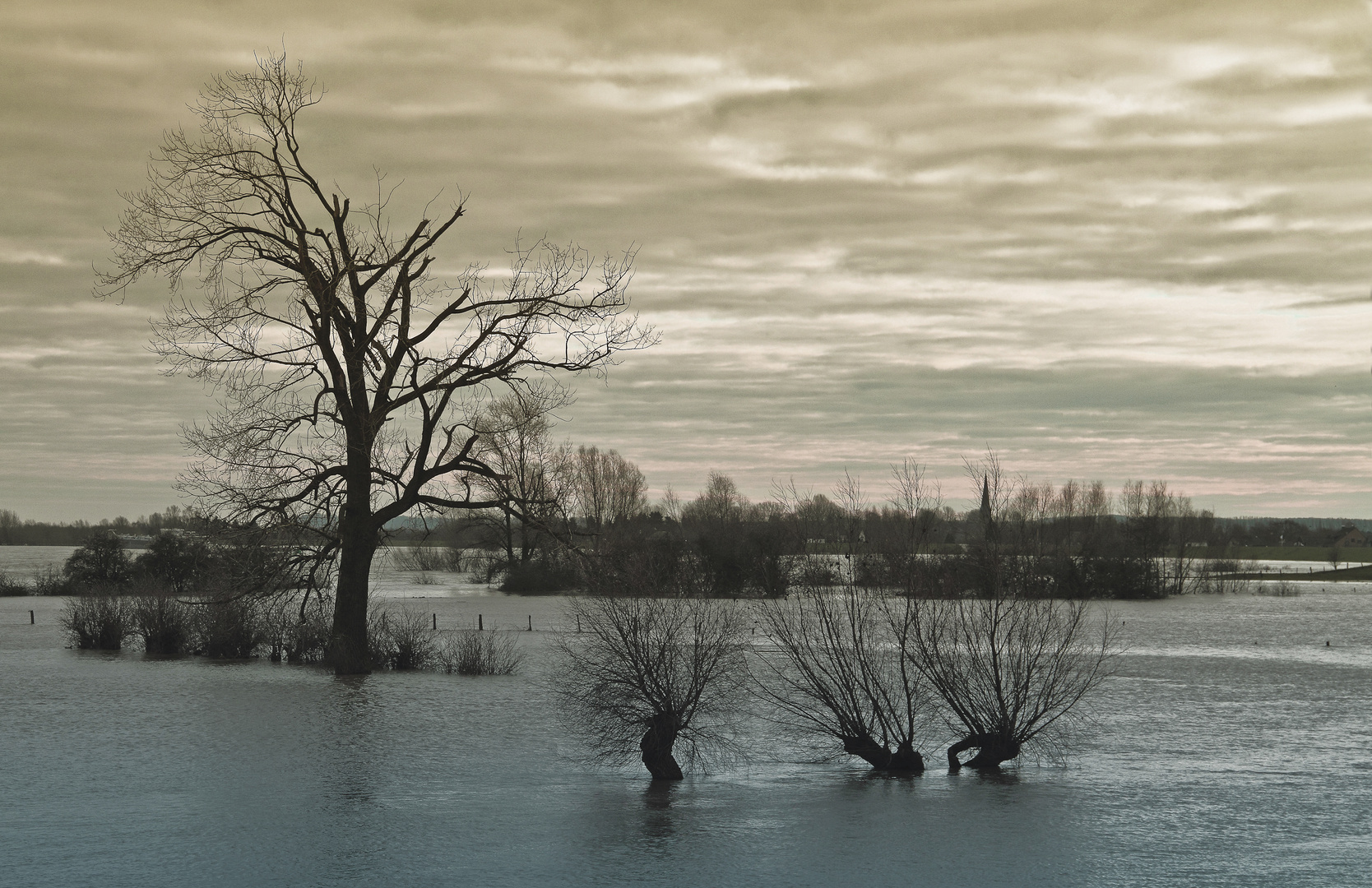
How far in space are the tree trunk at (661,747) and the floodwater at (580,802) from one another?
370mm

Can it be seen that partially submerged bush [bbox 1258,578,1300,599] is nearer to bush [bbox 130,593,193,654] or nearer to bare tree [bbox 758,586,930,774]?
bush [bbox 130,593,193,654]

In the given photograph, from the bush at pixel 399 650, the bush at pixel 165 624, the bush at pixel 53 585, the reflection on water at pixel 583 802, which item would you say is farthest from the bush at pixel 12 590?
the reflection on water at pixel 583 802

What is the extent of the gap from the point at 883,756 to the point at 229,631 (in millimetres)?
27882

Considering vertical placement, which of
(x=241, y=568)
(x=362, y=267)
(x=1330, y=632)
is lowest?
(x=1330, y=632)

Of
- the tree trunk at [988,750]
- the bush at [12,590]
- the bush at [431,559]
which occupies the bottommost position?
the tree trunk at [988,750]

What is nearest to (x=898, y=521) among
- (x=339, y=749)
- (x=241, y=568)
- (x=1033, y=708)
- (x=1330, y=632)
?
(x=1033, y=708)

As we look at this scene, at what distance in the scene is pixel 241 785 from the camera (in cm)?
1886

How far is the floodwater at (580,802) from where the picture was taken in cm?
1398

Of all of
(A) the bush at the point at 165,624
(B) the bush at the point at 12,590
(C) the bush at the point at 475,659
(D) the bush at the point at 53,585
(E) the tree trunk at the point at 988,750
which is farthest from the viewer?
(B) the bush at the point at 12,590

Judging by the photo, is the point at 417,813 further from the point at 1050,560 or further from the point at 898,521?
the point at 1050,560

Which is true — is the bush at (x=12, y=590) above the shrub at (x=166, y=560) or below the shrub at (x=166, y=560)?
below

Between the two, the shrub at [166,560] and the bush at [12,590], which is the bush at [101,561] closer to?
the shrub at [166,560]

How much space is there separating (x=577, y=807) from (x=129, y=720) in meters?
13.5

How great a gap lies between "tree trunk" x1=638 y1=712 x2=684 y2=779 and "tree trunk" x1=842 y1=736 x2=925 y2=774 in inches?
123
